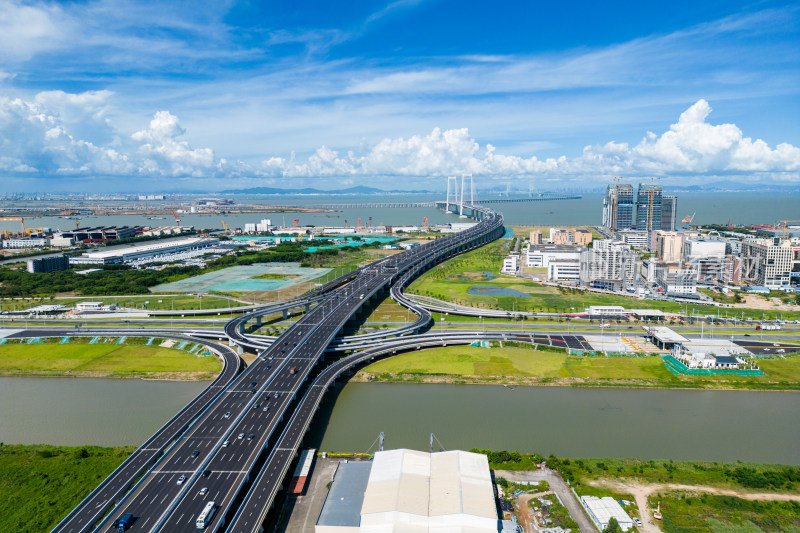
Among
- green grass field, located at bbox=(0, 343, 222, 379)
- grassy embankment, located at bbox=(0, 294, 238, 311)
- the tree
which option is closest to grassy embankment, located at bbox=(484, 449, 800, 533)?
the tree

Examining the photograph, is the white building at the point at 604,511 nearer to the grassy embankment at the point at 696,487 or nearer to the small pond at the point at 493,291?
the grassy embankment at the point at 696,487

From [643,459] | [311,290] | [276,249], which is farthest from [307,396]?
[276,249]

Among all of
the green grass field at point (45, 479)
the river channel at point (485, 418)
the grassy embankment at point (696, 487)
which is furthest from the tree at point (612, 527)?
the green grass field at point (45, 479)

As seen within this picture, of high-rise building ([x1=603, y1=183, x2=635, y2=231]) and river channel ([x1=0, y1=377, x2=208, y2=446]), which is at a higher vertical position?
high-rise building ([x1=603, y1=183, x2=635, y2=231])

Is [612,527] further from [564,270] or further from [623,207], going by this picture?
[623,207]

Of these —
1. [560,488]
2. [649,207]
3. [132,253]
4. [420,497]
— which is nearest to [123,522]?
[420,497]

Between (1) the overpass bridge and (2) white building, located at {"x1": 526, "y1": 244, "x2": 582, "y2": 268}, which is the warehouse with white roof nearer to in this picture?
(1) the overpass bridge
